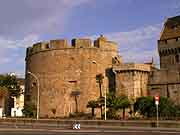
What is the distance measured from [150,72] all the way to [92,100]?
8451mm

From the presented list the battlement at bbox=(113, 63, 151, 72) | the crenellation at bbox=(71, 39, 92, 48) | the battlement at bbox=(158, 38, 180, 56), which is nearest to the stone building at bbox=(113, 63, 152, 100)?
the battlement at bbox=(113, 63, 151, 72)

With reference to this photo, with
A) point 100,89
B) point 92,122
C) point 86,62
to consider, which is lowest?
point 92,122

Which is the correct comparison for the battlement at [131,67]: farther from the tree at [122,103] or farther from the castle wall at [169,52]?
the castle wall at [169,52]

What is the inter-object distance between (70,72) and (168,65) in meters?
14.6

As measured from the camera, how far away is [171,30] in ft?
200

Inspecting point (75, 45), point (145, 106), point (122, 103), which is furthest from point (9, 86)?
point (145, 106)

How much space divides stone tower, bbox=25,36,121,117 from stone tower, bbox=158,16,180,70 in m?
8.85

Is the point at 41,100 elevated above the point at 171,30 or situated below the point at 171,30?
below

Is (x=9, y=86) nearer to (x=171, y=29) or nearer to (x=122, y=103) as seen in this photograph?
(x=122, y=103)

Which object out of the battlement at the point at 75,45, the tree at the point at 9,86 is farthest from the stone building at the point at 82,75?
the tree at the point at 9,86

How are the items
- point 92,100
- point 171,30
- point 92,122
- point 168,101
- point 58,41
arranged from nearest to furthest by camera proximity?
point 92,122
point 168,101
point 92,100
point 58,41
point 171,30

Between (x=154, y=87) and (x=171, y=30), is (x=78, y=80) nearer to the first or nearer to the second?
(x=154, y=87)

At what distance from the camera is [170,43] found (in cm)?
5884

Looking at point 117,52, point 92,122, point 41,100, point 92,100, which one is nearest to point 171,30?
point 117,52
